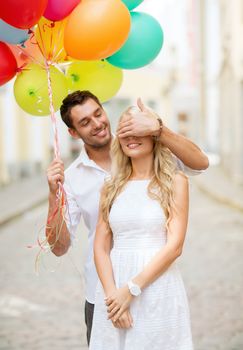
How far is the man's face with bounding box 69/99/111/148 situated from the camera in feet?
11.1

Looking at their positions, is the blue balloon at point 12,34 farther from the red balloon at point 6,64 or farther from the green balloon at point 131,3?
the green balloon at point 131,3

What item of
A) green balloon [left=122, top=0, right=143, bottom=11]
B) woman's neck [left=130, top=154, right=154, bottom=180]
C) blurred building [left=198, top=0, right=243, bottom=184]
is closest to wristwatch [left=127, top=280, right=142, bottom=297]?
woman's neck [left=130, top=154, right=154, bottom=180]

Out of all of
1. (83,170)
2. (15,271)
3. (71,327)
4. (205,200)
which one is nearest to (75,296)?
(71,327)

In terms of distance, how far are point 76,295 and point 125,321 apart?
4.47m

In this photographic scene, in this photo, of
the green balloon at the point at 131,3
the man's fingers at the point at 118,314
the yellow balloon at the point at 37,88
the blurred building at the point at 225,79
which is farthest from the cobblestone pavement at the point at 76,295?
the blurred building at the point at 225,79

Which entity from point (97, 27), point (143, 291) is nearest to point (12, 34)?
point (97, 27)

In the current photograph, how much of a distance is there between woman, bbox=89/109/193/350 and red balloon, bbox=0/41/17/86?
0.70 metres

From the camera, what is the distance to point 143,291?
301cm

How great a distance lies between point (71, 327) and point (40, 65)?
3254mm

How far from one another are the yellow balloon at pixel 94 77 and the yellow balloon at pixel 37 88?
0.14 meters

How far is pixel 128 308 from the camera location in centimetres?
301

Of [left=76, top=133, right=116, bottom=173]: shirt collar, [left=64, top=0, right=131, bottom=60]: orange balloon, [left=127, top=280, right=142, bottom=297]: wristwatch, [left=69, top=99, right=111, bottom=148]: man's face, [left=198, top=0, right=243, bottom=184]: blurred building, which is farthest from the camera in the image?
[left=198, top=0, right=243, bottom=184]: blurred building

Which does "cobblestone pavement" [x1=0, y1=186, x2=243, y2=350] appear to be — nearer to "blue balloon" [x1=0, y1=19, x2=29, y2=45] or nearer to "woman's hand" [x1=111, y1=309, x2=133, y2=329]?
"woman's hand" [x1=111, y1=309, x2=133, y2=329]

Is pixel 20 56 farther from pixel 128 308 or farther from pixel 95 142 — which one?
pixel 128 308
